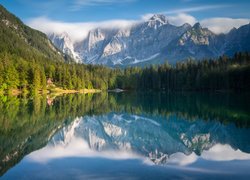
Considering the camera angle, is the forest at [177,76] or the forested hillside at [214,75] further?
the forested hillside at [214,75]

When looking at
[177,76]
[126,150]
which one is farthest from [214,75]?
[126,150]

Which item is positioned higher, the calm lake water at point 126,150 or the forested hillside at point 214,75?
the forested hillside at point 214,75

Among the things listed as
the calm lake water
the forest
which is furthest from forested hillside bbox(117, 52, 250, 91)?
the calm lake water

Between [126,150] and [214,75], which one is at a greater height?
[214,75]

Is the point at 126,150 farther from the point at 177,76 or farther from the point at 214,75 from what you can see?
the point at 177,76

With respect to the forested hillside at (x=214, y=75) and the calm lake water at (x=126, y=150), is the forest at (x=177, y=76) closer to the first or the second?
the forested hillside at (x=214, y=75)

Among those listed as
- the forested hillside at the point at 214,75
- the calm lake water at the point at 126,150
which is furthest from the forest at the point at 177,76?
the calm lake water at the point at 126,150

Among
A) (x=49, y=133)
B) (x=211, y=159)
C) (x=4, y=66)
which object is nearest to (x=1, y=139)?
(x=49, y=133)

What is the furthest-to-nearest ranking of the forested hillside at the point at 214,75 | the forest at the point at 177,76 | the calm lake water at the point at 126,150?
the forested hillside at the point at 214,75, the forest at the point at 177,76, the calm lake water at the point at 126,150

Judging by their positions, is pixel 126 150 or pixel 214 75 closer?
pixel 126 150

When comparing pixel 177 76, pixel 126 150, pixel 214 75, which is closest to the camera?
pixel 126 150

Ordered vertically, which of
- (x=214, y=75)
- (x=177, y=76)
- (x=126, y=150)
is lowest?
(x=126, y=150)

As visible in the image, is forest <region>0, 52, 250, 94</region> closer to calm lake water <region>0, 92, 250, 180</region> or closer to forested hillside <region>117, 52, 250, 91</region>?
forested hillside <region>117, 52, 250, 91</region>

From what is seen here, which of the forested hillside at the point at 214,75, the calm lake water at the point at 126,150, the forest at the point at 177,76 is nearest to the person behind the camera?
the calm lake water at the point at 126,150
